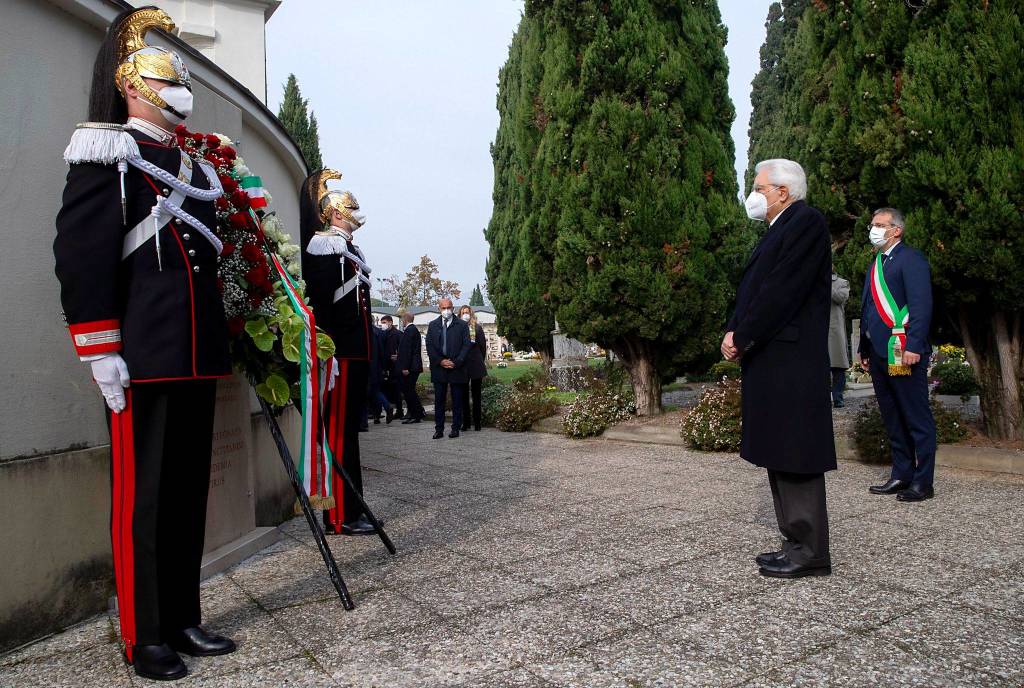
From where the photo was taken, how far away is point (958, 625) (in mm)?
2832

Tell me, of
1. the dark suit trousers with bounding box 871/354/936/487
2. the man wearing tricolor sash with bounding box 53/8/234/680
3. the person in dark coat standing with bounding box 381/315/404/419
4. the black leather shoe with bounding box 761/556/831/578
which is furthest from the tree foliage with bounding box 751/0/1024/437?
the person in dark coat standing with bounding box 381/315/404/419

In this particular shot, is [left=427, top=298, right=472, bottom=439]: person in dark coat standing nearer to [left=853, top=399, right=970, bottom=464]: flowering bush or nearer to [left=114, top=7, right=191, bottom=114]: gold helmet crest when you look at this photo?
[left=853, top=399, right=970, bottom=464]: flowering bush

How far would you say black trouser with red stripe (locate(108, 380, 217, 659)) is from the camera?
8.86 ft

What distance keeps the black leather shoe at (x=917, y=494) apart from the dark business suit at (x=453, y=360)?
6153 millimetres

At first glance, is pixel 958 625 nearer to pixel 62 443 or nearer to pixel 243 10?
pixel 62 443

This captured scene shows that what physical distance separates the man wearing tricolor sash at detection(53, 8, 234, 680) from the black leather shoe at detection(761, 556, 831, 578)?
88.2 inches

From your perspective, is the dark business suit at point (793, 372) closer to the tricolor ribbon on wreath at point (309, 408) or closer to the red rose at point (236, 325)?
the tricolor ribbon on wreath at point (309, 408)

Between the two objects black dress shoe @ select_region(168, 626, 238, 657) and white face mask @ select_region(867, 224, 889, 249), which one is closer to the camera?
black dress shoe @ select_region(168, 626, 238, 657)

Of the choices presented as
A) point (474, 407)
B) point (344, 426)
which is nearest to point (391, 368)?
point (474, 407)

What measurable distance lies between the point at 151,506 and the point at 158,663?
521mm

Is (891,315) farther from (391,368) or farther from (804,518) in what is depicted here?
(391,368)

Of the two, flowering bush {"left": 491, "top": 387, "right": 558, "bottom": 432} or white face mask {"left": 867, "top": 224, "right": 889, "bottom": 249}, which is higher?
white face mask {"left": 867, "top": 224, "right": 889, "bottom": 249}

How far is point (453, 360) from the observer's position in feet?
33.9

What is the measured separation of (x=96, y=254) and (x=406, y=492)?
Answer: 12.8 feet
